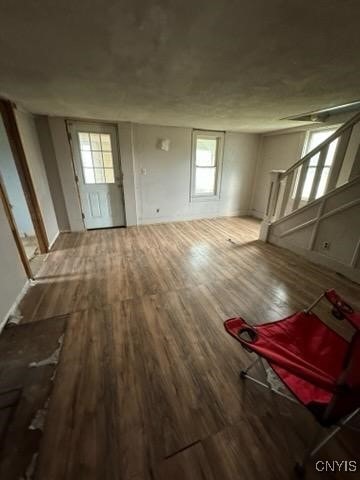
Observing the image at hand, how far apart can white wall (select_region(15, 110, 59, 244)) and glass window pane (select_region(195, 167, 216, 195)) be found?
3257 millimetres

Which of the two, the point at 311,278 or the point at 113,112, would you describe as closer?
the point at 311,278

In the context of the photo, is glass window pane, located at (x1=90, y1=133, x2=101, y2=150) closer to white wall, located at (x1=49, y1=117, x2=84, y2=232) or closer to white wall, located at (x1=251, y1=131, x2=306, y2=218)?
white wall, located at (x1=49, y1=117, x2=84, y2=232)

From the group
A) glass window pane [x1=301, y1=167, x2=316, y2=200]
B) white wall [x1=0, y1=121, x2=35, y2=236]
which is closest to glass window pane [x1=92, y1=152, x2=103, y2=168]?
white wall [x1=0, y1=121, x2=35, y2=236]

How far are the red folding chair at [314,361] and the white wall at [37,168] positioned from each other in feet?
11.3

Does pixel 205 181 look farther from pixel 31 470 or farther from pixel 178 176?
pixel 31 470

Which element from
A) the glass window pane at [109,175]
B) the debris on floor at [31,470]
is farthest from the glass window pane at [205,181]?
the debris on floor at [31,470]

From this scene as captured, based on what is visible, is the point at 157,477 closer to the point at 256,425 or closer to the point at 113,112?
the point at 256,425

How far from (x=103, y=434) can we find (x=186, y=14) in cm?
229

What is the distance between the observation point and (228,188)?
5.38m

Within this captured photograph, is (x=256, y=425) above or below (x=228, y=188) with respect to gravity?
below

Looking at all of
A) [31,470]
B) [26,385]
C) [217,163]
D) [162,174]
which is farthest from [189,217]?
[31,470]

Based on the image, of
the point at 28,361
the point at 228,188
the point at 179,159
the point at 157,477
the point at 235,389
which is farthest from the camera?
the point at 228,188

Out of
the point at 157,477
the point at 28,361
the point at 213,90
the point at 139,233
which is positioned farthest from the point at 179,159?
the point at 157,477

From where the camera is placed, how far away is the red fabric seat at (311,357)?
801mm
